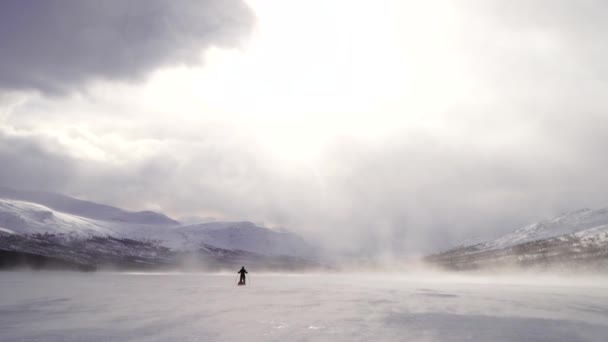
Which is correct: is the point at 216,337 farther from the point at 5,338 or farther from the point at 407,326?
the point at 407,326

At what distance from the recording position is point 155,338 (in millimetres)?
21766

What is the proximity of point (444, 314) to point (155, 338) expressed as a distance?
2266 cm

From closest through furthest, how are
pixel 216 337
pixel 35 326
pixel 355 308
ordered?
pixel 216 337, pixel 35 326, pixel 355 308

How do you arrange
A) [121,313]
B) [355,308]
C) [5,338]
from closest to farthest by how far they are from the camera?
1. [5,338]
2. [121,313]
3. [355,308]

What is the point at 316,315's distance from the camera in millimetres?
32469

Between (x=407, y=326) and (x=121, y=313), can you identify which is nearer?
(x=407, y=326)

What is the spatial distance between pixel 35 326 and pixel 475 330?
2489 centimetres

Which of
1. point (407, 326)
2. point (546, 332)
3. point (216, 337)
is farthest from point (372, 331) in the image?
point (546, 332)

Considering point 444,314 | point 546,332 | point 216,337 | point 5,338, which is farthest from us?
point 444,314

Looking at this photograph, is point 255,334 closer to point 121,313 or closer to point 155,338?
point 155,338

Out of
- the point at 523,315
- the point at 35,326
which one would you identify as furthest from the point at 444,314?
the point at 35,326

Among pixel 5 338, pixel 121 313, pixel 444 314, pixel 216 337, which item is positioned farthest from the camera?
pixel 444 314

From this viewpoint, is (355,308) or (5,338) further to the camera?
(355,308)

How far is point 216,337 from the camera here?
73.4 feet
